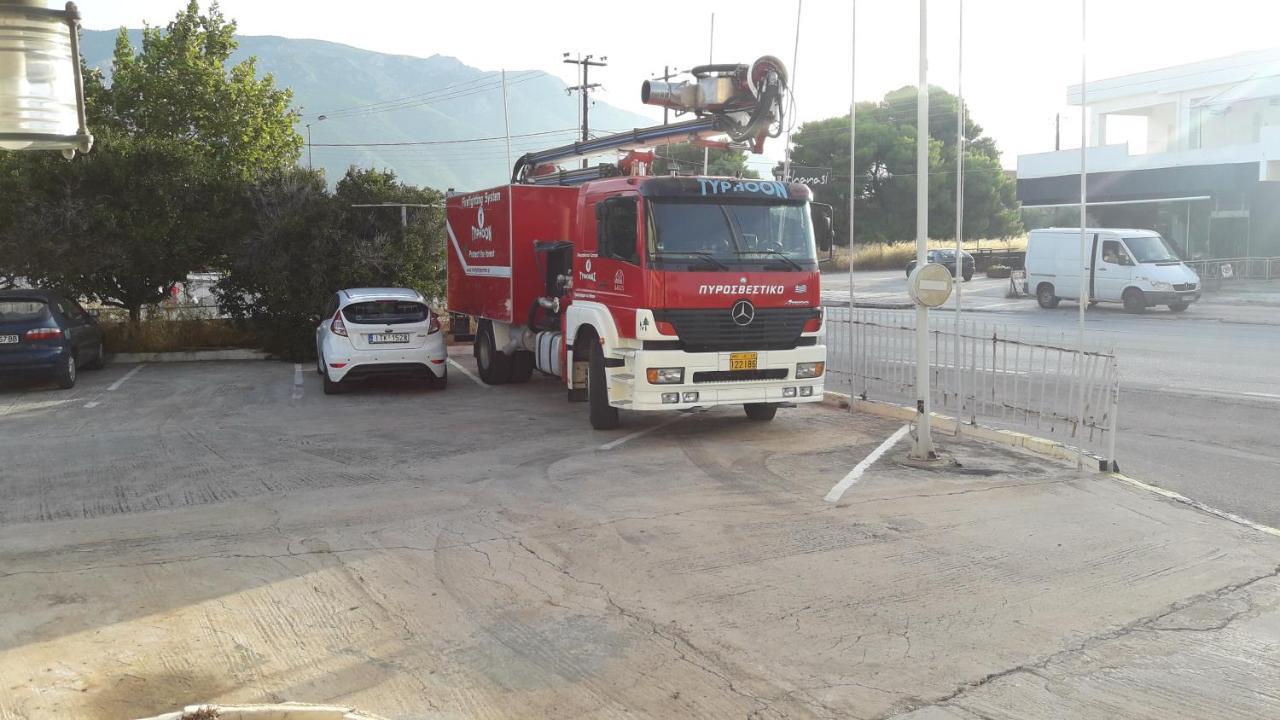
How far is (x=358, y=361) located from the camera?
46.8 feet

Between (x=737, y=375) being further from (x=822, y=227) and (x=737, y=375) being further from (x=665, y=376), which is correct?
(x=822, y=227)

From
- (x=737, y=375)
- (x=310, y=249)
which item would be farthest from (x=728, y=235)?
(x=310, y=249)

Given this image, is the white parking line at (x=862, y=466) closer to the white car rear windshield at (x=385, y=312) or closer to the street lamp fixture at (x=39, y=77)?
the street lamp fixture at (x=39, y=77)

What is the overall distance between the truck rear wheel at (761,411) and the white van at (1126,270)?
57.9ft

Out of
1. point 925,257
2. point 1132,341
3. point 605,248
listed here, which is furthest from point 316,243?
point 1132,341

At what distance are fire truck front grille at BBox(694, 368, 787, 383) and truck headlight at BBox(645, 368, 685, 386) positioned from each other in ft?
0.59

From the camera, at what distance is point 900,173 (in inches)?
2616

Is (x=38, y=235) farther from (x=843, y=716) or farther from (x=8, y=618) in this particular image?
(x=843, y=716)

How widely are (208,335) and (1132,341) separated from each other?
18.7 metres

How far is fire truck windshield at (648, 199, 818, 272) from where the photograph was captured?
10484mm

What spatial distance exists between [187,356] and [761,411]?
13.0m

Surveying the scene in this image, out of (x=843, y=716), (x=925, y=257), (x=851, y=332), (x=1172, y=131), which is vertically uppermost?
(x=1172, y=131)

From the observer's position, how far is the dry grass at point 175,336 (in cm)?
2023

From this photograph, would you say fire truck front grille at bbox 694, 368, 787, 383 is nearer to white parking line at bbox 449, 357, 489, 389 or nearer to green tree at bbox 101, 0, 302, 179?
white parking line at bbox 449, 357, 489, 389
